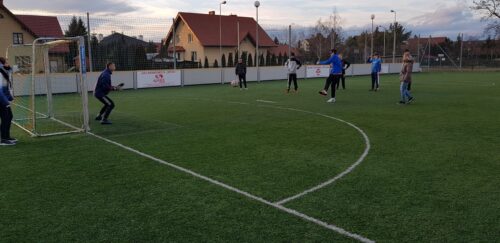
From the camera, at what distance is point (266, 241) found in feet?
13.3

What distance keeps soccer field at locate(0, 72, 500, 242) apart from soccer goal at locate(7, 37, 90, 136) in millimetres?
839

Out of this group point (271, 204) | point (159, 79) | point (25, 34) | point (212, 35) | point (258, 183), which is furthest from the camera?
point (212, 35)

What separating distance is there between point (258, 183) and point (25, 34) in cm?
3761

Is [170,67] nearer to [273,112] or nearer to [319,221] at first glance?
[273,112]

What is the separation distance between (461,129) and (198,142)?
608 cm

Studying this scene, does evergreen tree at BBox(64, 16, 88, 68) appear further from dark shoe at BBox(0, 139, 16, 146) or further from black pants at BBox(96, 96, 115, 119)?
dark shoe at BBox(0, 139, 16, 146)

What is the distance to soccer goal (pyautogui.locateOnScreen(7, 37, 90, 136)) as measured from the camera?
9.94 m

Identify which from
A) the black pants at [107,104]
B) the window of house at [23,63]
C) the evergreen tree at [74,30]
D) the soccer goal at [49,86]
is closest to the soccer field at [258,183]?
the black pants at [107,104]

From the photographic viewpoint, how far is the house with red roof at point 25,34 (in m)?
17.2

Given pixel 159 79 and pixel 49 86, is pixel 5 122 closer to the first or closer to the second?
pixel 49 86

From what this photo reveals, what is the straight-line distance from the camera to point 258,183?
580 centimetres

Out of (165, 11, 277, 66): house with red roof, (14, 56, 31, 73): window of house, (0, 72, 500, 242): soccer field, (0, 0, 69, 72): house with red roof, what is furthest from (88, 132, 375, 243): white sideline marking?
(165, 11, 277, 66): house with red roof

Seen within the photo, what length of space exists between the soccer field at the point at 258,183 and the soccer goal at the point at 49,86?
2.75 ft

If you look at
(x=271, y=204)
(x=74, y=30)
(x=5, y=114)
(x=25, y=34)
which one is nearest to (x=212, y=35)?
(x=25, y=34)
